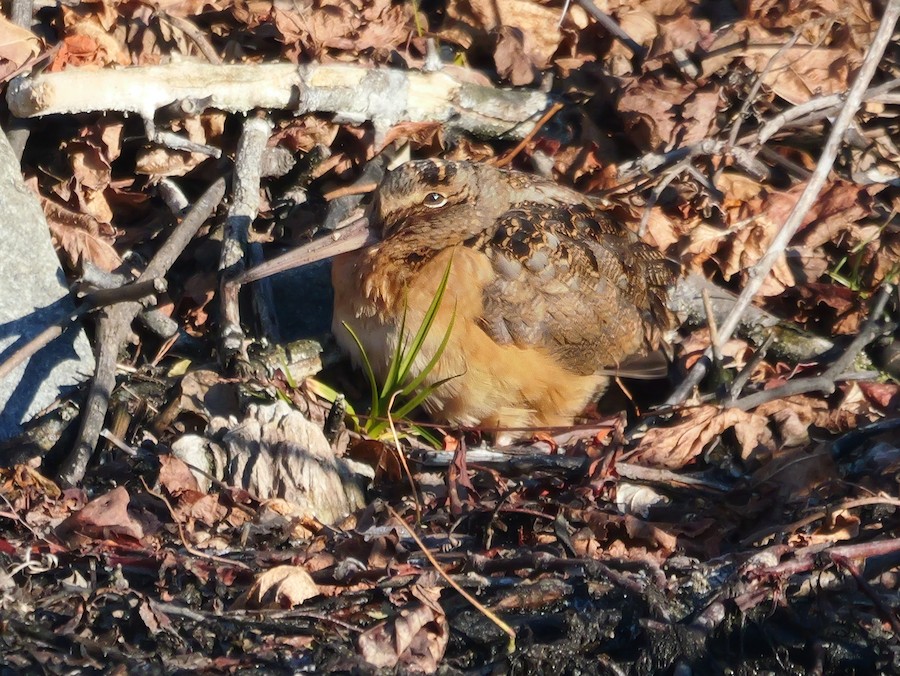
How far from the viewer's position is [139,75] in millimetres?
5953

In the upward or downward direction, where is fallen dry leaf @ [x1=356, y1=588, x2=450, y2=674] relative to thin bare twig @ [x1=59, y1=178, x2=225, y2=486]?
downward

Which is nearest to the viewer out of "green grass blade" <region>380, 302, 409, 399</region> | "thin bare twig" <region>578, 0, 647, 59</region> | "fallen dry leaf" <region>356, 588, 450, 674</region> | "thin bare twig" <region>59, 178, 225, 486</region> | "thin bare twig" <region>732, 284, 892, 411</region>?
"fallen dry leaf" <region>356, 588, 450, 674</region>

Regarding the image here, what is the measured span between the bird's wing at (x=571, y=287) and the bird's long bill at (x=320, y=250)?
0.59m

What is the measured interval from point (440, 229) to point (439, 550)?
1.75 meters

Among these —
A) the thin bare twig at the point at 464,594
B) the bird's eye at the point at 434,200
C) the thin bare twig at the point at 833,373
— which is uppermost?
the bird's eye at the point at 434,200

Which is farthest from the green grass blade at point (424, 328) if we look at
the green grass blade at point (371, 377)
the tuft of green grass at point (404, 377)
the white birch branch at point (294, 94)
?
the white birch branch at point (294, 94)

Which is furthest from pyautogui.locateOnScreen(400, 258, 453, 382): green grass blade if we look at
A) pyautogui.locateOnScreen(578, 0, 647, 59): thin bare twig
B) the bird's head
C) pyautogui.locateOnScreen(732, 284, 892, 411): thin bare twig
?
pyautogui.locateOnScreen(578, 0, 647, 59): thin bare twig

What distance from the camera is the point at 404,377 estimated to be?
555 cm

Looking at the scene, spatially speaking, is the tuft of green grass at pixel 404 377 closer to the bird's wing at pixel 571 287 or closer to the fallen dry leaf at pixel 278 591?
the bird's wing at pixel 571 287

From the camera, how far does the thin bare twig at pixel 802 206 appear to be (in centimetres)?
573

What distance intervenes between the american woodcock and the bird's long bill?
0.09ft

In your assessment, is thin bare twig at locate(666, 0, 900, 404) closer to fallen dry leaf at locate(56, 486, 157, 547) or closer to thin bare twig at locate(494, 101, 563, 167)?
thin bare twig at locate(494, 101, 563, 167)

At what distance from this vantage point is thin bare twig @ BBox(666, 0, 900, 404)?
5730 mm

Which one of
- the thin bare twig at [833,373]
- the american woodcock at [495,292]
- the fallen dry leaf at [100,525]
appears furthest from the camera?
the thin bare twig at [833,373]
